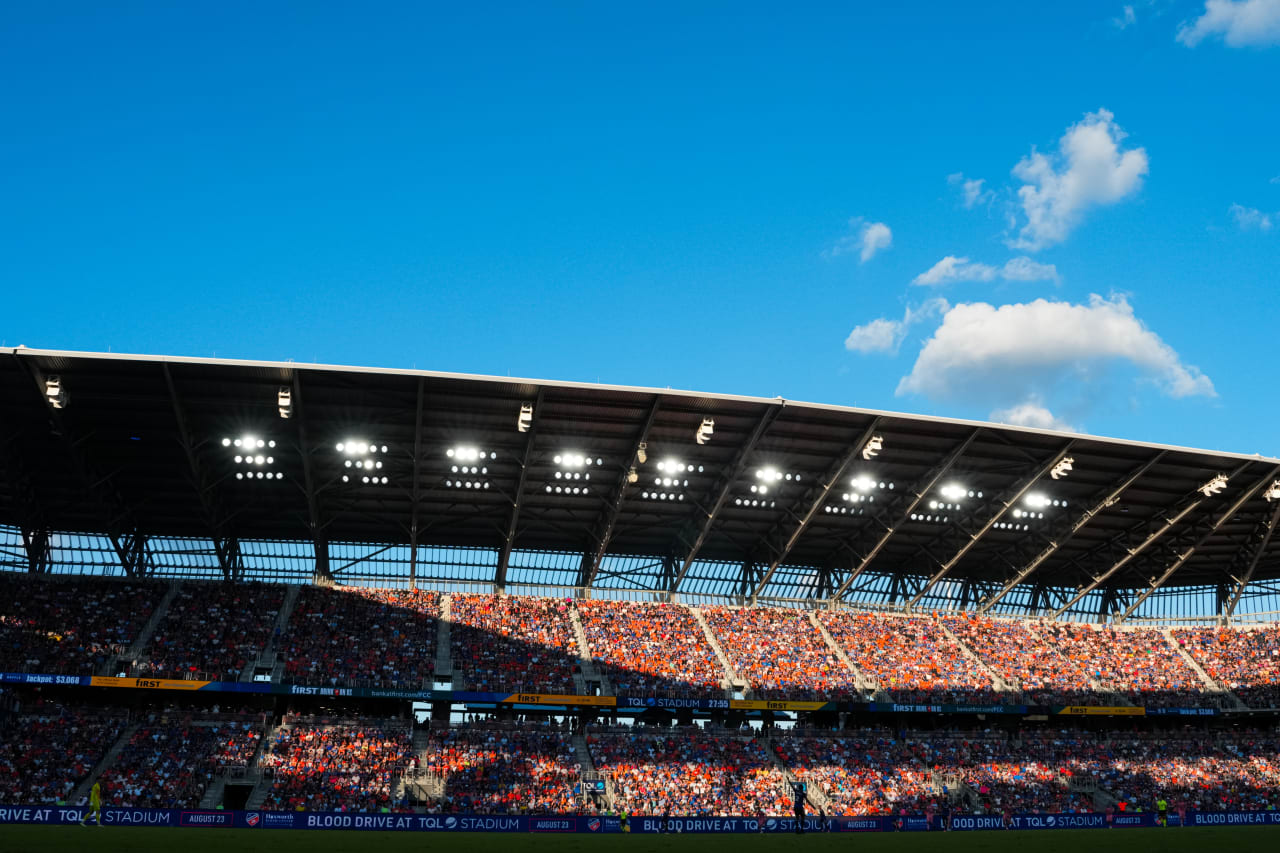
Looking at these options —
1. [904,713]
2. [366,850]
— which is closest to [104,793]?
[366,850]

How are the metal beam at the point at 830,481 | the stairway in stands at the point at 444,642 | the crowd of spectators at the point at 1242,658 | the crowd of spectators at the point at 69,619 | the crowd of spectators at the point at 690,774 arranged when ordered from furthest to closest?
1. the crowd of spectators at the point at 1242,658
2. the stairway in stands at the point at 444,642
3. the metal beam at the point at 830,481
4. the crowd of spectators at the point at 69,619
5. the crowd of spectators at the point at 690,774

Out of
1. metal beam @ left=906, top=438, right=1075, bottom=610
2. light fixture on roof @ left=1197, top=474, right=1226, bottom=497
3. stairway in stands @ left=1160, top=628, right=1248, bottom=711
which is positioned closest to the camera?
metal beam @ left=906, top=438, right=1075, bottom=610

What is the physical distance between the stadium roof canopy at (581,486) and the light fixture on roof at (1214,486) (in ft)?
2.65

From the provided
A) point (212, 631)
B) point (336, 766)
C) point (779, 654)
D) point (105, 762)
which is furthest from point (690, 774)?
point (105, 762)

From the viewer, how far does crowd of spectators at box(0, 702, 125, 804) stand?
133 feet

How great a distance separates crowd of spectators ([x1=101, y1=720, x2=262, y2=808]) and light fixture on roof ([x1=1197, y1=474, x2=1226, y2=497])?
54.4m

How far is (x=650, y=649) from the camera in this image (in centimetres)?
5822

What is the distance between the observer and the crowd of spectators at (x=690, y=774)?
46656 mm

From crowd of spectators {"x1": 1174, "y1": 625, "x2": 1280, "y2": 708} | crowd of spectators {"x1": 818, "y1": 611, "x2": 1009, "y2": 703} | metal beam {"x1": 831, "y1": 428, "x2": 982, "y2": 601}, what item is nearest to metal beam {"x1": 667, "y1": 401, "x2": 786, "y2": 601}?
metal beam {"x1": 831, "y1": 428, "x2": 982, "y2": 601}

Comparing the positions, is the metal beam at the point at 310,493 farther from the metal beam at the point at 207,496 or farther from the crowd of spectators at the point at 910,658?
the crowd of spectators at the point at 910,658

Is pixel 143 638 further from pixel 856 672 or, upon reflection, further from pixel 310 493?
pixel 856 672

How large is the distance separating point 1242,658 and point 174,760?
226ft

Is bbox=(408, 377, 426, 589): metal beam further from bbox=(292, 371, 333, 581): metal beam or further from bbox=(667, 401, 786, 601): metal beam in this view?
bbox=(667, 401, 786, 601): metal beam

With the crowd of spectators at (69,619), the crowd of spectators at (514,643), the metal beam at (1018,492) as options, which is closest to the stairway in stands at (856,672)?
the metal beam at (1018,492)
